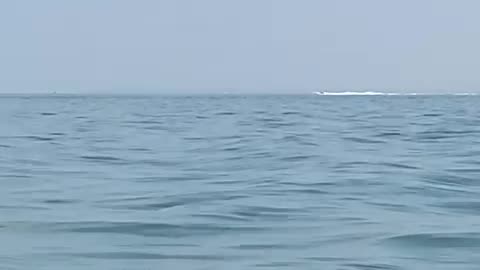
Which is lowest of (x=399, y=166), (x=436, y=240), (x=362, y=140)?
(x=362, y=140)

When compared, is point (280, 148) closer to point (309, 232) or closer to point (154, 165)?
point (154, 165)

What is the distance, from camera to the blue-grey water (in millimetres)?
8562

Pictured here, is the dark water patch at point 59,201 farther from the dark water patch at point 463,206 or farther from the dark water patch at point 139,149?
the dark water patch at point 139,149

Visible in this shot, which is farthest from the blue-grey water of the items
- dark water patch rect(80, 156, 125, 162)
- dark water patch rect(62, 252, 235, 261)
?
dark water patch rect(80, 156, 125, 162)

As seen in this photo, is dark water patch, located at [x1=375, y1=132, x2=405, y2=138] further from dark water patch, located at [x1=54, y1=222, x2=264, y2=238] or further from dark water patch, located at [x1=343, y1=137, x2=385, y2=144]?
dark water patch, located at [x1=54, y1=222, x2=264, y2=238]

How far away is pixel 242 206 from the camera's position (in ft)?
37.8

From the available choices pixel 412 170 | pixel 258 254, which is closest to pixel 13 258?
pixel 258 254

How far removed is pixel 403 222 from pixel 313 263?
7.55ft

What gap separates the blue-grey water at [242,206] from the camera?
856 centimetres

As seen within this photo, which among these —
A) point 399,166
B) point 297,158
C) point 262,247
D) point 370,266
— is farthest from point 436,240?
point 297,158

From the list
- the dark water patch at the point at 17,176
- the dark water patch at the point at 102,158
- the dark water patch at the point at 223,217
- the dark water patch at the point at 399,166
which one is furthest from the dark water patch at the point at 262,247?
the dark water patch at the point at 102,158

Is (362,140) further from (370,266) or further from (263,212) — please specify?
(370,266)

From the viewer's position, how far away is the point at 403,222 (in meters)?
10.3

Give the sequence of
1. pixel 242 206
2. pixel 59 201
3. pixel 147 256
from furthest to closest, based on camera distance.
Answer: pixel 59 201 → pixel 242 206 → pixel 147 256
